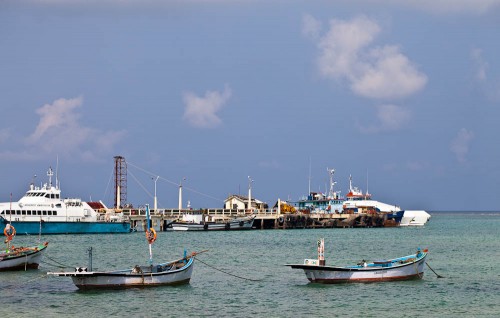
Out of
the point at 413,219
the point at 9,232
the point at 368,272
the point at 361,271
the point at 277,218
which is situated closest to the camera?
the point at 361,271

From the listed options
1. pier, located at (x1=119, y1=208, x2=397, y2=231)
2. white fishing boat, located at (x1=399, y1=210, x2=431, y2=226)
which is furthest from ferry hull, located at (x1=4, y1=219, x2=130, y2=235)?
white fishing boat, located at (x1=399, y1=210, x2=431, y2=226)

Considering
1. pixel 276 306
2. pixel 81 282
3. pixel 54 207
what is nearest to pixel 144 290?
pixel 81 282

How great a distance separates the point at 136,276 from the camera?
48.0 meters

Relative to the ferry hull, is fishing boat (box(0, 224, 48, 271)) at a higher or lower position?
lower

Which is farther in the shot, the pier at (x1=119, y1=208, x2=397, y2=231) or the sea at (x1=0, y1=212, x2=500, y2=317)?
the pier at (x1=119, y1=208, x2=397, y2=231)

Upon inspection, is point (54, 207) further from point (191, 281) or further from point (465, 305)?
point (465, 305)

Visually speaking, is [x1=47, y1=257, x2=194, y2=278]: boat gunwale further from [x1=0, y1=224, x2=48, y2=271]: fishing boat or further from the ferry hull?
the ferry hull

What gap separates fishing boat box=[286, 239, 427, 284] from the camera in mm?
50250

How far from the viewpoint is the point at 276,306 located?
4409 cm

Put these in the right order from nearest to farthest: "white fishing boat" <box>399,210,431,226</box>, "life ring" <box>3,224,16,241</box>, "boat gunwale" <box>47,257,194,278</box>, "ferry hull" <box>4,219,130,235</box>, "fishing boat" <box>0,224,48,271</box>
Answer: "boat gunwale" <box>47,257,194,278</box>, "fishing boat" <box>0,224,48,271</box>, "life ring" <box>3,224,16,241</box>, "ferry hull" <box>4,219,130,235</box>, "white fishing boat" <box>399,210,431,226</box>

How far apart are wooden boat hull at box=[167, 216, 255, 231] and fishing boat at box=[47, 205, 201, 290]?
8074 centimetres

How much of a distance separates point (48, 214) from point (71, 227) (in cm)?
397

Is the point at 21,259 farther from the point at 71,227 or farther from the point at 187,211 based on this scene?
the point at 187,211

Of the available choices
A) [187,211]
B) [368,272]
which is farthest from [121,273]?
[187,211]
